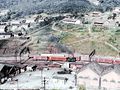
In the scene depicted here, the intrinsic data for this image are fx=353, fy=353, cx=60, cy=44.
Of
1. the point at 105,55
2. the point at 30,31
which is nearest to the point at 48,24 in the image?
the point at 30,31

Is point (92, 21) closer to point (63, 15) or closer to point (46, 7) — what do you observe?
point (63, 15)

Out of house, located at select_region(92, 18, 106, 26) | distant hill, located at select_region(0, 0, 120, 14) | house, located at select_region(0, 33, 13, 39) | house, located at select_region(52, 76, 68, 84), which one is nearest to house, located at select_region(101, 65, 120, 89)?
Answer: house, located at select_region(52, 76, 68, 84)

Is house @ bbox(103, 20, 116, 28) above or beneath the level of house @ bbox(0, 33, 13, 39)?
above

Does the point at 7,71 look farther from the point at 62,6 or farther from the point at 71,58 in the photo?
the point at 62,6

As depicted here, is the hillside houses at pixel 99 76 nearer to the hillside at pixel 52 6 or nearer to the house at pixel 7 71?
the house at pixel 7 71

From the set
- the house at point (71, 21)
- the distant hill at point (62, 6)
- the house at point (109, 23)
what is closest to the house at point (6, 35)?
the house at point (71, 21)

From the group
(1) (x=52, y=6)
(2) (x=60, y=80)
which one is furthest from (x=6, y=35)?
(1) (x=52, y=6)

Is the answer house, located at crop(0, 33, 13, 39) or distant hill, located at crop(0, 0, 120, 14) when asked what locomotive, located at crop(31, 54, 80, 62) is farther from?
distant hill, located at crop(0, 0, 120, 14)
